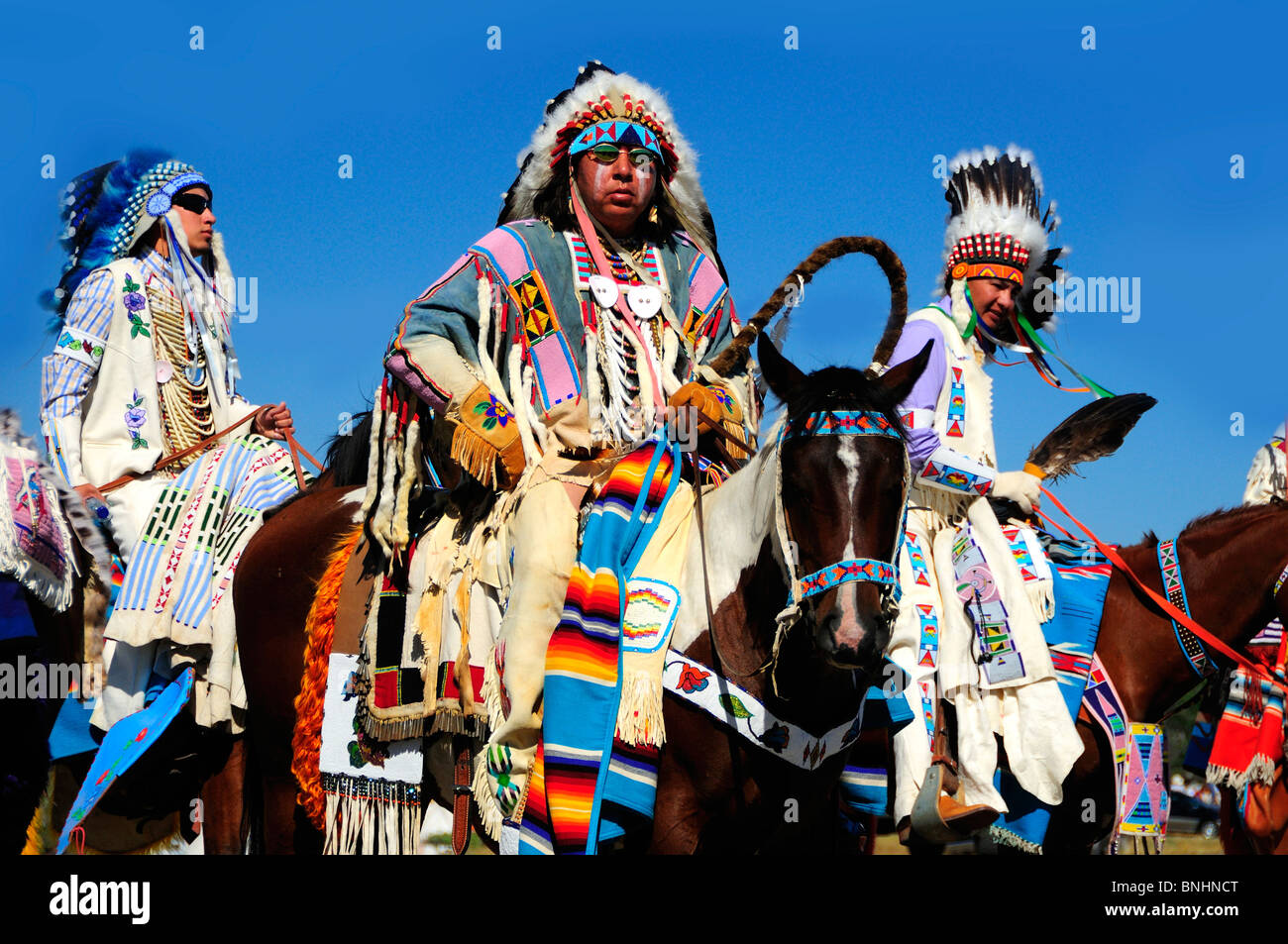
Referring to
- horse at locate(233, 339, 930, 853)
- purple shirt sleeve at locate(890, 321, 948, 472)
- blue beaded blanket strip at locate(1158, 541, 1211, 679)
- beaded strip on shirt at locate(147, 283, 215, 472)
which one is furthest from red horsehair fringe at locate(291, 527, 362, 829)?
blue beaded blanket strip at locate(1158, 541, 1211, 679)

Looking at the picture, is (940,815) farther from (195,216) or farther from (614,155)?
(195,216)

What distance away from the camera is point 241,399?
316 inches

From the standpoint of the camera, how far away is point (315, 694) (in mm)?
5652

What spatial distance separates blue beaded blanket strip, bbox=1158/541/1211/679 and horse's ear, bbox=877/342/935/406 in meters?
2.74

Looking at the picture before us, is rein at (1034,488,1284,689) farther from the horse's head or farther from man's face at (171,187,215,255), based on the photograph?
man's face at (171,187,215,255)

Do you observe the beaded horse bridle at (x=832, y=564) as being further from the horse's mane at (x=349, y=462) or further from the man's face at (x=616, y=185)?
the horse's mane at (x=349, y=462)

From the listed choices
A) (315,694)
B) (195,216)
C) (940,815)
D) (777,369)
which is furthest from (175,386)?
(940,815)

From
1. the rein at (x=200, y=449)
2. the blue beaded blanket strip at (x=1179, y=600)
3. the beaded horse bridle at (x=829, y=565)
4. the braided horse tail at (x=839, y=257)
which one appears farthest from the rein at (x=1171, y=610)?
the rein at (x=200, y=449)

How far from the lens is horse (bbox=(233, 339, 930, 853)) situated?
160 inches

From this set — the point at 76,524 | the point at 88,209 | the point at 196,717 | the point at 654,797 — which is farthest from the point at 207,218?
the point at 654,797

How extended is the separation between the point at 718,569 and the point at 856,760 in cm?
83

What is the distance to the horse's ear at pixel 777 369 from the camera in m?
4.40

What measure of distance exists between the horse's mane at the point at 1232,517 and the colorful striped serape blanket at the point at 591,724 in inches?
130

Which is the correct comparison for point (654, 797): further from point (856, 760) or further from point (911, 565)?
point (911, 565)
